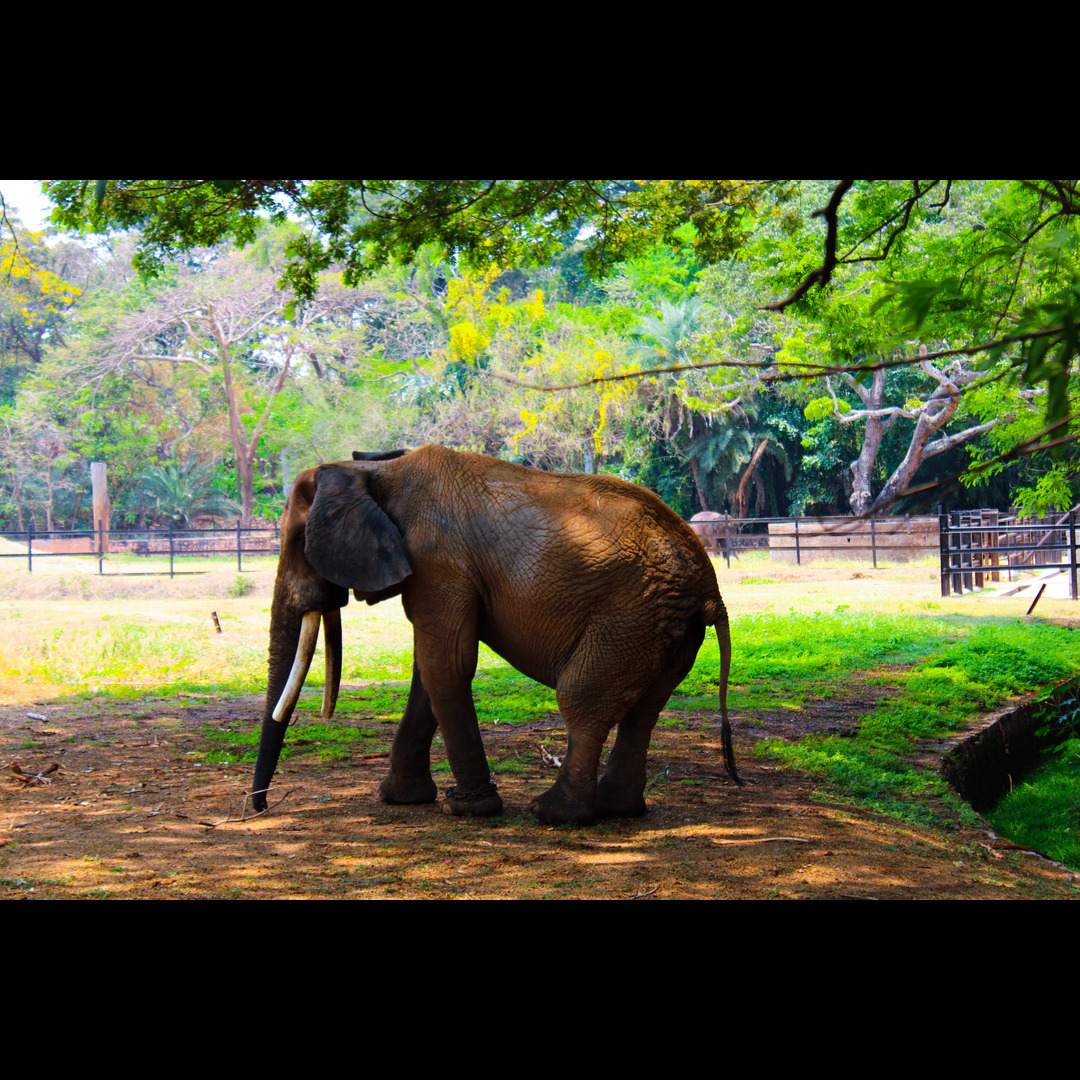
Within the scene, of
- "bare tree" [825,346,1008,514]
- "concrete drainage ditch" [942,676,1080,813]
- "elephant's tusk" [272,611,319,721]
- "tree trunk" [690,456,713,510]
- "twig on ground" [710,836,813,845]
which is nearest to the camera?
"twig on ground" [710,836,813,845]

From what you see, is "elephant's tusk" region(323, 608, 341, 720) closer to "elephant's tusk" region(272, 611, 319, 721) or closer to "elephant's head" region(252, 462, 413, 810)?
"elephant's head" region(252, 462, 413, 810)

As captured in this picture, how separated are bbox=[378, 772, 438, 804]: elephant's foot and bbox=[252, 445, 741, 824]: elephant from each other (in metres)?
0.17

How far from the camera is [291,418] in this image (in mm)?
37469

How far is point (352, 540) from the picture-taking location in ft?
16.8

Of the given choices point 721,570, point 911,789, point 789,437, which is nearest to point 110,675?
point 911,789

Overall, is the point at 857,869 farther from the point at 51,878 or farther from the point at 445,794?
the point at 51,878

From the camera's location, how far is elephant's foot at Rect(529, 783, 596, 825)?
5.07 m

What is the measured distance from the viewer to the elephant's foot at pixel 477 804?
5.28 m

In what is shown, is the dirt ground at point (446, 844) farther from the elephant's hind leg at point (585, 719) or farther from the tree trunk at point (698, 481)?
the tree trunk at point (698, 481)

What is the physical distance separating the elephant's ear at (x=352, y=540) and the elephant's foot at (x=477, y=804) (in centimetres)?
119

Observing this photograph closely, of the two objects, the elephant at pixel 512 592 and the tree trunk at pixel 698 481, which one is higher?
the tree trunk at pixel 698 481

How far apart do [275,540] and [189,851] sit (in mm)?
25984

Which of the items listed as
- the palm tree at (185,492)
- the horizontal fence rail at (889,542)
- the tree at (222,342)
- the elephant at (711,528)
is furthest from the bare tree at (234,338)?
the elephant at (711,528)

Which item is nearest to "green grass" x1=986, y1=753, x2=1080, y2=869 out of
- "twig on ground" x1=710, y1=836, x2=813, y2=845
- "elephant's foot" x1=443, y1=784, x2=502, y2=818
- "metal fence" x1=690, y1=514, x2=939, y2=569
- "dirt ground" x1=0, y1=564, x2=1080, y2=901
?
"dirt ground" x1=0, y1=564, x2=1080, y2=901
